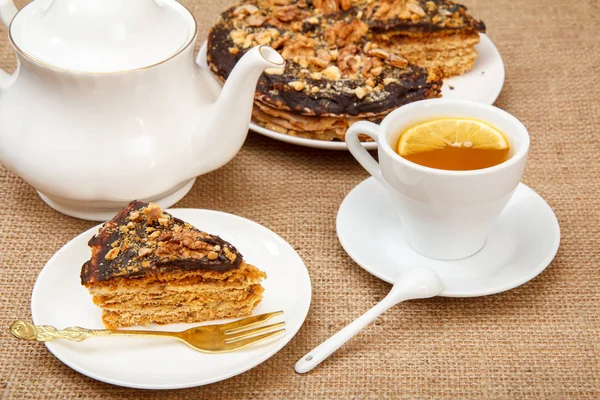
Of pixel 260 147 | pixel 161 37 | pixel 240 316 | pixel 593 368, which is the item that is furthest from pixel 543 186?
pixel 161 37

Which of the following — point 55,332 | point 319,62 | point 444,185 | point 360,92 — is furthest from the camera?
point 319,62

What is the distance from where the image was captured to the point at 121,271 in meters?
1.57

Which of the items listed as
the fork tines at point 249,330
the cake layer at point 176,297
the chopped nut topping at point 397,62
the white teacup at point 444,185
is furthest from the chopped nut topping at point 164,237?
the chopped nut topping at point 397,62

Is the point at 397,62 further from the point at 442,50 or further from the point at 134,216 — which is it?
the point at 134,216

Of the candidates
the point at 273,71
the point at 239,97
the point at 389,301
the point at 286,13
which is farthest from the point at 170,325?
the point at 286,13

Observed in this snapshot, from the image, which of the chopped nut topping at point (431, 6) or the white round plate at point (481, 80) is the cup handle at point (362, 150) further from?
the chopped nut topping at point (431, 6)

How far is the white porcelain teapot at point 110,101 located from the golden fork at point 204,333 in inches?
16.9

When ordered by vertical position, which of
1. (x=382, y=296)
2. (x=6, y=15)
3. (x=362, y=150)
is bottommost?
(x=382, y=296)

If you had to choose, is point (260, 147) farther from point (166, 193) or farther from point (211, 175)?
point (166, 193)

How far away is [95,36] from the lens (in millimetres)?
1757

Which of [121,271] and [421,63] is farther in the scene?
[421,63]

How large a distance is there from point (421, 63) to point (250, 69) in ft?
3.41

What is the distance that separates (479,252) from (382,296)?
25 cm

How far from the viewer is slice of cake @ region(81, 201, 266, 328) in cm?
158
